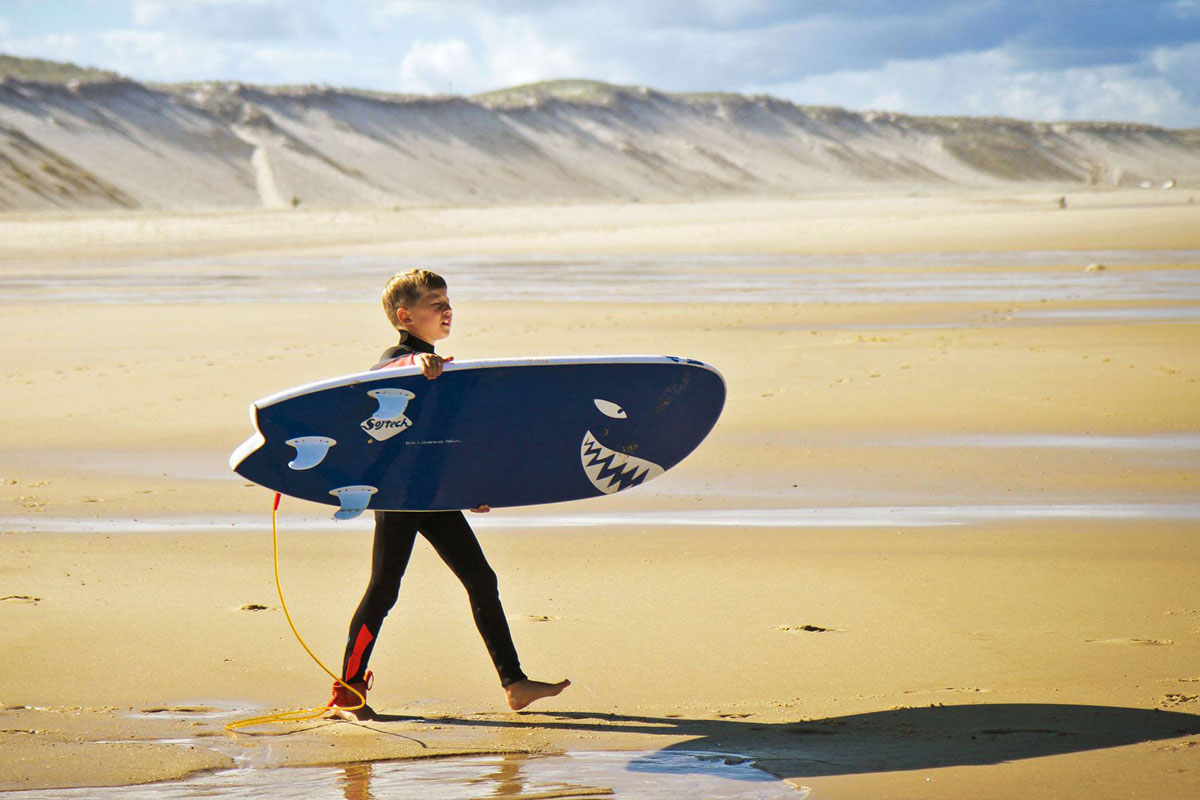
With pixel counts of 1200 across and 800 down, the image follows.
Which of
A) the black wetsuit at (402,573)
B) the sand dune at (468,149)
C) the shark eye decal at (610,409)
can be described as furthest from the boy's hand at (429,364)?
the sand dune at (468,149)

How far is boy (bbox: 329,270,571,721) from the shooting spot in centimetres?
427

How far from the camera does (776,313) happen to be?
57.8ft

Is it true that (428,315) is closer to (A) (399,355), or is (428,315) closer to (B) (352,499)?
(A) (399,355)

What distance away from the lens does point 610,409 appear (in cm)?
462

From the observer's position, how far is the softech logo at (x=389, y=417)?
14.2 feet

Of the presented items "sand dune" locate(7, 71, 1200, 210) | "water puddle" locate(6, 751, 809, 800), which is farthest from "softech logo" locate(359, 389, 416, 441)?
"sand dune" locate(7, 71, 1200, 210)

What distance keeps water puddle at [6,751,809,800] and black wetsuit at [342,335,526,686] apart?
456 mm

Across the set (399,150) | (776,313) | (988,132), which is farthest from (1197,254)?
(988,132)

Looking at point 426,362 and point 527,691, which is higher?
point 426,362

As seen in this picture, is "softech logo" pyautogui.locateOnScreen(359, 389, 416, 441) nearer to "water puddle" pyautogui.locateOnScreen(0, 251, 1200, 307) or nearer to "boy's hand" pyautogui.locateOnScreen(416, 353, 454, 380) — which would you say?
"boy's hand" pyautogui.locateOnScreen(416, 353, 454, 380)

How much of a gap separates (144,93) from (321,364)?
273 feet

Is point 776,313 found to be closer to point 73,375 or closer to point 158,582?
point 73,375

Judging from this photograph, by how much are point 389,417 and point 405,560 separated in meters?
0.46

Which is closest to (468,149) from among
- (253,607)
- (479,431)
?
(253,607)
